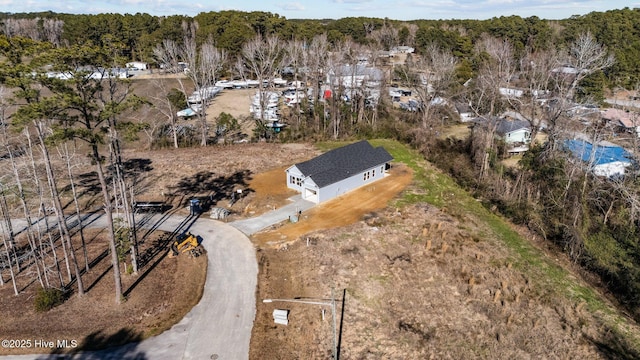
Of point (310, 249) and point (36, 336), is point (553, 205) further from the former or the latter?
point (36, 336)

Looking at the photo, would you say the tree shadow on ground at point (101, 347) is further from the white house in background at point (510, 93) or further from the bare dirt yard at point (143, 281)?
the white house in background at point (510, 93)

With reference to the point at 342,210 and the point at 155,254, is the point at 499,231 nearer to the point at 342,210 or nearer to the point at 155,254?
the point at 342,210

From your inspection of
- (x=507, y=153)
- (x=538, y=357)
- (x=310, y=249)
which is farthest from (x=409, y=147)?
(x=538, y=357)

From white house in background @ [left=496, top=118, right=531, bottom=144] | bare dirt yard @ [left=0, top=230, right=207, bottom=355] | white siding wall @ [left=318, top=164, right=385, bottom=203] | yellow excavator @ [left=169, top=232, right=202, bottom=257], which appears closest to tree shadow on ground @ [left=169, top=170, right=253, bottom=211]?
yellow excavator @ [left=169, top=232, right=202, bottom=257]

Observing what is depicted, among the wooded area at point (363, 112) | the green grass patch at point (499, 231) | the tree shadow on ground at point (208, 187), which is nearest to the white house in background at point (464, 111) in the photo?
the wooded area at point (363, 112)

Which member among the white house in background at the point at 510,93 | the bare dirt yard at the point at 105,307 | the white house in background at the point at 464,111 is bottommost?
the bare dirt yard at the point at 105,307

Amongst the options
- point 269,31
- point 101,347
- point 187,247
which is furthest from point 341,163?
point 269,31
